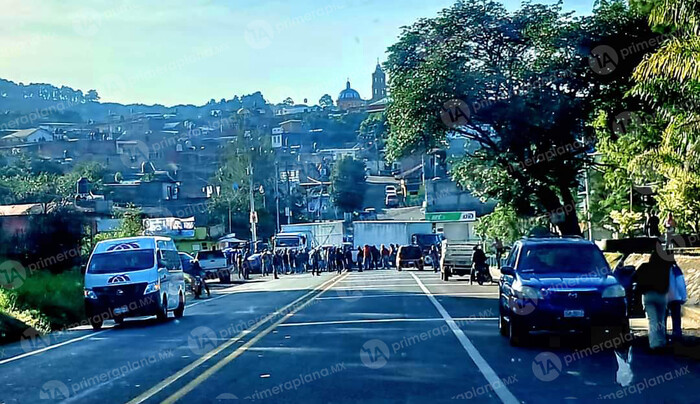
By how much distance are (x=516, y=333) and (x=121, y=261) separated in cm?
1174

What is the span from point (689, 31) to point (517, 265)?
4669 mm

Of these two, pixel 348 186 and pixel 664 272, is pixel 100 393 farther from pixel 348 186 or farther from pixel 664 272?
pixel 348 186

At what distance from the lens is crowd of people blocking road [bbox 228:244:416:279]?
59300 millimetres

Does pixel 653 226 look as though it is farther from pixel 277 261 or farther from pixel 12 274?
pixel 277 261

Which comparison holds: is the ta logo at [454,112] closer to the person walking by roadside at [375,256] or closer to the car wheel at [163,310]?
the car wheel at [163,310]

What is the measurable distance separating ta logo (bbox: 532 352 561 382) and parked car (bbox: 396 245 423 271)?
1801 inches

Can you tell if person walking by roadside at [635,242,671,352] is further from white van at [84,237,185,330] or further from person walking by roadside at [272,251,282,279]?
person walking by roadside at [272,251,282,279]

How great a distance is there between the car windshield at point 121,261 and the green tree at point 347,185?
83.6 meters

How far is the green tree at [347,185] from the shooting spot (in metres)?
107

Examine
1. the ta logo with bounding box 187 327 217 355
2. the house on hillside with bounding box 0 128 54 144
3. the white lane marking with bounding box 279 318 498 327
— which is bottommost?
the white lane marking with bounding box 279 318 498 327

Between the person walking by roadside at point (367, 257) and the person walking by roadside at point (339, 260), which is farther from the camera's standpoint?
the person walking by roadside at point (367, 257)

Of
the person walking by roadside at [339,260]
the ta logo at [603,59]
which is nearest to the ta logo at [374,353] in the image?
the ta logo at [603,59]

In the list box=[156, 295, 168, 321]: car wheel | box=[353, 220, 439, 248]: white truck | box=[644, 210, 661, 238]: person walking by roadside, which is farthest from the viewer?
box=[353, 220, 439, 248]: white truck

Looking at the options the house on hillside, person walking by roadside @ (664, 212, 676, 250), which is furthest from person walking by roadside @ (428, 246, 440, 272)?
the house on hillside
